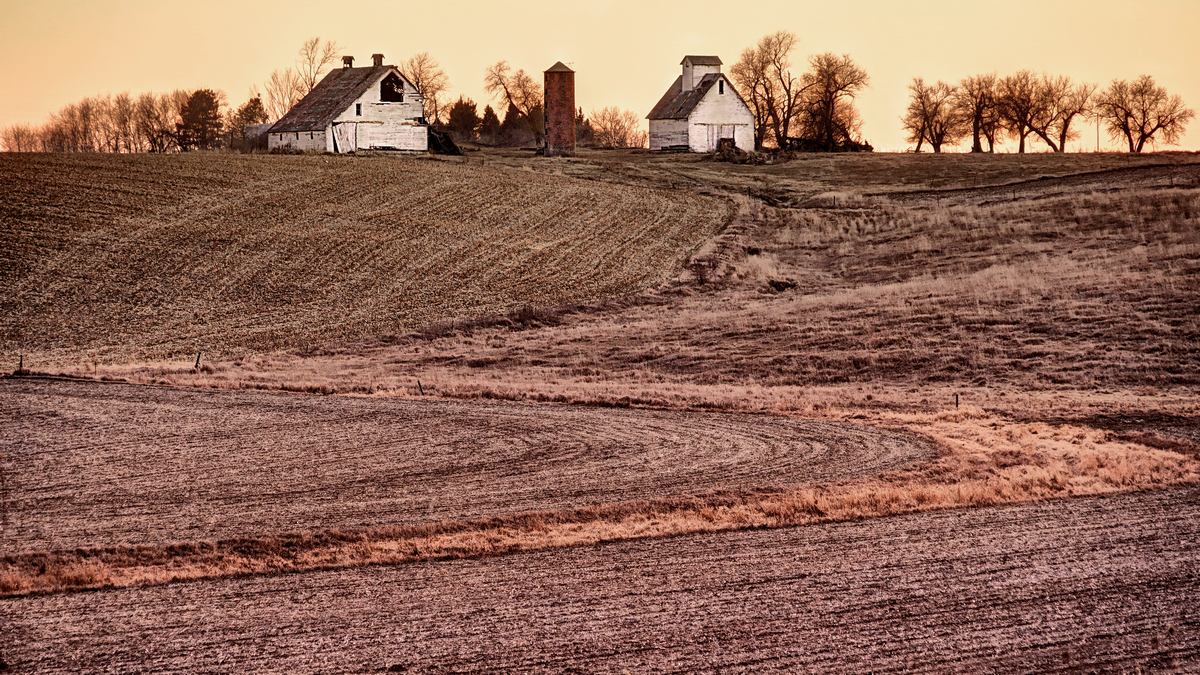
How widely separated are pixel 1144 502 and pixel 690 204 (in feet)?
161

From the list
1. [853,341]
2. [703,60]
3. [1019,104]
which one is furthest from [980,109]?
[853,341]

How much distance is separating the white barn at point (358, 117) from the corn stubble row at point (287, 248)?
353 inches

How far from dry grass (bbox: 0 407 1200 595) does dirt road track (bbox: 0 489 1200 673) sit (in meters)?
0.42

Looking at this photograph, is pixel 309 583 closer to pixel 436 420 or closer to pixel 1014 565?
pixel 1014 565

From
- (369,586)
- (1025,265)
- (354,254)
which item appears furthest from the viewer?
(354,254)

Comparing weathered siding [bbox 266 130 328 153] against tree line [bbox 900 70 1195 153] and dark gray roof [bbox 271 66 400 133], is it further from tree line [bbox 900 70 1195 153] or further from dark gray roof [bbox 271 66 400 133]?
tree line [bbox 900 70 1195 153]

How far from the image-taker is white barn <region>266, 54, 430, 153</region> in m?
77.2

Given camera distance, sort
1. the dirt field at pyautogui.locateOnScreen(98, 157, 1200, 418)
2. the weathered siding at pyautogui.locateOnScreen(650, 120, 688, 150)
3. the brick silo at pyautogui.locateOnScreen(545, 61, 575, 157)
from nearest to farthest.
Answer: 1. the dirt field at pyautogui.locateOnScreen(98, 157, 1200, 418)
2. the brick silo at pyautogui.locateOnScreen(545, 61, 575, 157)
3. the weathered siding at pyautogui.locateOnScreen(650, 120, 688, 150)

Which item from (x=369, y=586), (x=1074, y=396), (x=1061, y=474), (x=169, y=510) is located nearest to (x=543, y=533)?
(x=369, y=586)

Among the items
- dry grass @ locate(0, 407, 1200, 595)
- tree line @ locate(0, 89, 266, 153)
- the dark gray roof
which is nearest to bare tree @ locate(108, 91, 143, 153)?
tree line @ locate(0, 89, 266, 153)

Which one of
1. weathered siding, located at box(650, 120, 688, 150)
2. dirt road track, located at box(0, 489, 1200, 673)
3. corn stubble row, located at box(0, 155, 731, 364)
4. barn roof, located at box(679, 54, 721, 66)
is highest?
barn roof, located at box(679, 54, 721, 66)

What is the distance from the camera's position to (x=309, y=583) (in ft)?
40.9

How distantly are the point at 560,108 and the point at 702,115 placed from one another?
1219cm

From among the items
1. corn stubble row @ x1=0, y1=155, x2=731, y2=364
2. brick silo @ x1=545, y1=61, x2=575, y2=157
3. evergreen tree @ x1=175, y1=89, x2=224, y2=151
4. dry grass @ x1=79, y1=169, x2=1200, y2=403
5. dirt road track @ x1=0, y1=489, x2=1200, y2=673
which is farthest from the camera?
evergreen tree @ x1=175, y1=89, x2=224, y2=151
